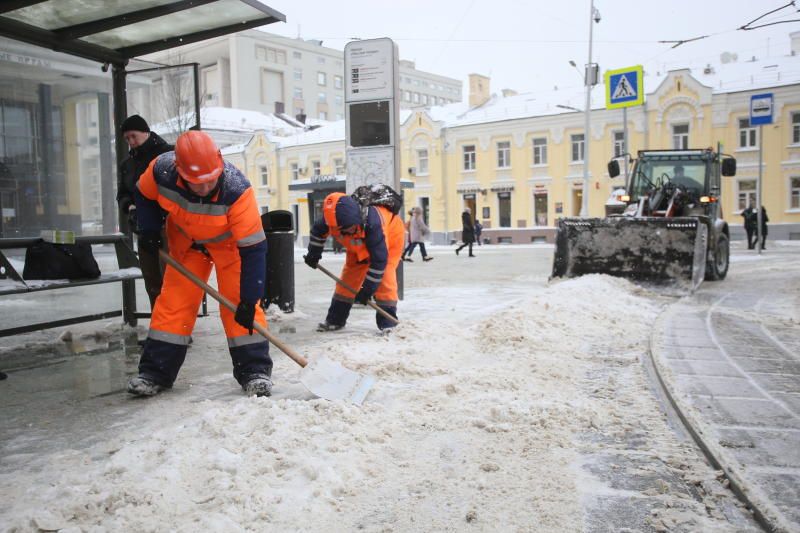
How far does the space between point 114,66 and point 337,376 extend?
190 inches

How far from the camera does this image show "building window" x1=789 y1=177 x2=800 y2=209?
3009 centimetres

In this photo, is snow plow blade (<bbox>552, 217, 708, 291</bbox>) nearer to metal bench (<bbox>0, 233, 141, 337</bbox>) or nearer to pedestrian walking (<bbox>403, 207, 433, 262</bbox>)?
metal bench (<bbox>0, 233, 141, 337</bbox>)

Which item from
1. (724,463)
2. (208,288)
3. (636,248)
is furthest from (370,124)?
(724,463)

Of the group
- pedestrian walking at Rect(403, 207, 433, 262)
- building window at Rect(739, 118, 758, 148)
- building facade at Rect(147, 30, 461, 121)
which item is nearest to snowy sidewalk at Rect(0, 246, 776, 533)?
pedestrian walking at Rect(403, 207, 433, 262)

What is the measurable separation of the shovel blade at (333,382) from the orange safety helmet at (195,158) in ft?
4.15

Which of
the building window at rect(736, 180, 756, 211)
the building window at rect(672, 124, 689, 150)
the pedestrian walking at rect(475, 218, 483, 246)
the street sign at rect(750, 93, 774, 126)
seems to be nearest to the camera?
the street sign at rect(750, 93, 774, 126)

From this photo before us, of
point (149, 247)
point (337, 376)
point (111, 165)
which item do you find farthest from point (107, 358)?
point (111, 165)

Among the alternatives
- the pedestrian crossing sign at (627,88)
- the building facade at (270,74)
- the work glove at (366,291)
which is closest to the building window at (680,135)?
the pedestrian crossing sign at (627,88)

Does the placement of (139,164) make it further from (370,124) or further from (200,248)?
(370,124)

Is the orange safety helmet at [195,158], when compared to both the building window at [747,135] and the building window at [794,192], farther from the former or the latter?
the building window at [794,192]

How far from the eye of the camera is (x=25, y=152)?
674cm

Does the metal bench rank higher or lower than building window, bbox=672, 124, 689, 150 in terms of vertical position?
lower

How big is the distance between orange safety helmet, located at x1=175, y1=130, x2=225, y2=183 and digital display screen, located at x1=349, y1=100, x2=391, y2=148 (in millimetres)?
4905

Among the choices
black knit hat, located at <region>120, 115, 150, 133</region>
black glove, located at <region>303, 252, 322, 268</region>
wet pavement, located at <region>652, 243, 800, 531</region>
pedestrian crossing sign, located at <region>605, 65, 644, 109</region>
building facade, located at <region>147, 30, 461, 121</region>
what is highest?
building facade, located at <region>147, 30, 461, 121</region>
